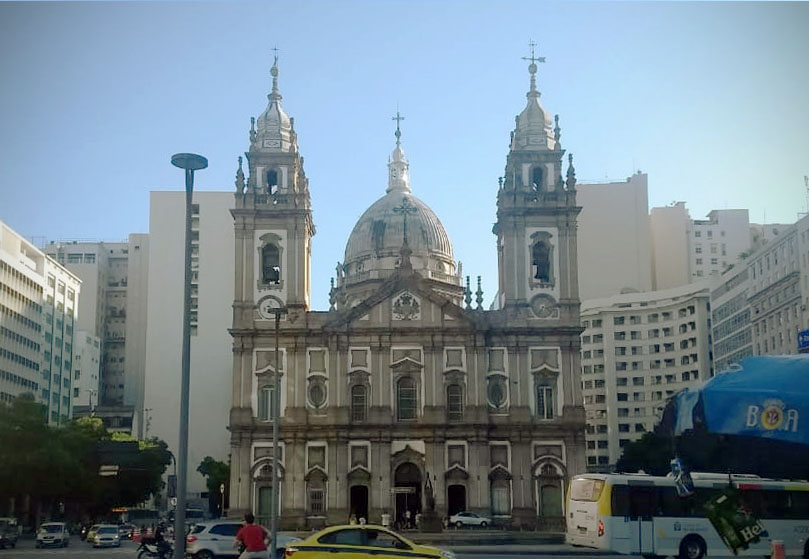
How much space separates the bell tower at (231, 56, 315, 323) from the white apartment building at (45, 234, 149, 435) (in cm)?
5781

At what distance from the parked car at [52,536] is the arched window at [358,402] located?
16.5 m

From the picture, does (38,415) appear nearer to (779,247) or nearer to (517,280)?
(517,280)

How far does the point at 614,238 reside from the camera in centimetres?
11081

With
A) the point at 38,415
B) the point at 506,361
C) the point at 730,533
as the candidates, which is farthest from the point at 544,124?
the point at 730,533

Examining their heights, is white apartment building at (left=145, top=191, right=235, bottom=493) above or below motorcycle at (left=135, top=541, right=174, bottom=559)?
above

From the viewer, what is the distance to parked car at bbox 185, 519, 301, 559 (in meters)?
31.2

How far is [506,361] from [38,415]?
2505 centimetres

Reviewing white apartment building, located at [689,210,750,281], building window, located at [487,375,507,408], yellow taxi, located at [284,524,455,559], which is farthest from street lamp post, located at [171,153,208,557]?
white apartment building, located at [689,210,750,281]

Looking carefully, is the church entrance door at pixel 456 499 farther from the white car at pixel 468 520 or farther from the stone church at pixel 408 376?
the white car at pixel 468 520

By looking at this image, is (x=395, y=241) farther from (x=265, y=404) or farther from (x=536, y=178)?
(x=265, y=404)

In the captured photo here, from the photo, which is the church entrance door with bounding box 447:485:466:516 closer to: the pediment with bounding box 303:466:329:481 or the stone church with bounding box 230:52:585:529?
the stone church with bounding box 230:52:585:529

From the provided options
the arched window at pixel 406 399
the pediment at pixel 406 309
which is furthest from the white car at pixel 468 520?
the pediment at pixel 406 309

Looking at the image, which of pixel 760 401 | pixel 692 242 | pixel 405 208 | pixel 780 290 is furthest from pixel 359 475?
pixel 692 242

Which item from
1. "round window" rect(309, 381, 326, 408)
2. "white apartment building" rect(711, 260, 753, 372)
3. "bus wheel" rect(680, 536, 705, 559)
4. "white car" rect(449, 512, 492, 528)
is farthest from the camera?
"white apartment building" rect(711, 260, 753, 372)
